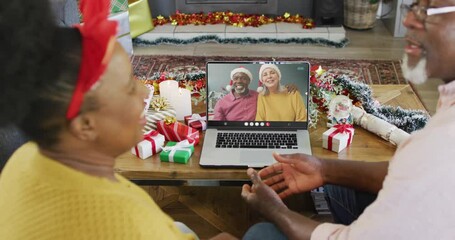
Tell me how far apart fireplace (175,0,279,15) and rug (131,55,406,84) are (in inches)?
31.1

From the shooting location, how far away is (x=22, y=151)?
38.1 inches

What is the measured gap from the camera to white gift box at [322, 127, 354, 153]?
168cm

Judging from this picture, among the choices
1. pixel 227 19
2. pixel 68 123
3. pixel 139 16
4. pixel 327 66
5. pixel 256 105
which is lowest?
pixel 327 66

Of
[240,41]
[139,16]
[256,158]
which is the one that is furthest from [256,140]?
[139,16]

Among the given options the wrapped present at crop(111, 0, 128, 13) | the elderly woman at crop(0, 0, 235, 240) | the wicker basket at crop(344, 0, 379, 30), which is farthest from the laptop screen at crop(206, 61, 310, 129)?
the wicker basket at crop(344, 0, 379, 30)

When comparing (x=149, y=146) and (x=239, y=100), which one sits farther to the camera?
(x=239, y=100)

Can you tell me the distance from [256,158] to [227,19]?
297 centimetres

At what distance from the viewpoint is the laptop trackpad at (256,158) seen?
1.62 m

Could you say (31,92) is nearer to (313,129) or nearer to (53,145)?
(53,145)

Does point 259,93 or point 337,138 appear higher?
point 259,93

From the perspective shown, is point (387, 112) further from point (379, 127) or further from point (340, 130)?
point (340, 130)

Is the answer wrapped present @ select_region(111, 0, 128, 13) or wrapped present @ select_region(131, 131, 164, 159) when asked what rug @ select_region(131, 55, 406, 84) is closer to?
wrapped present @ select_region(111, 0, 128, 13)

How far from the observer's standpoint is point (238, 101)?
5.89 ft

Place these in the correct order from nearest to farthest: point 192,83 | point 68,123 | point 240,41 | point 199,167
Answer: point 68,123 → point 199,167 → point 192,83 → point 240,41
